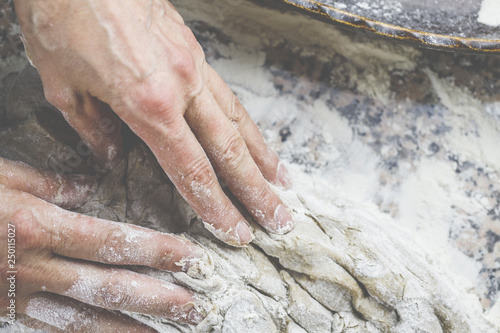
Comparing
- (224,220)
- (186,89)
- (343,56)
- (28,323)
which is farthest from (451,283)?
(28,323)

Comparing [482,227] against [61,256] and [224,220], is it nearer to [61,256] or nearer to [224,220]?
[224,220]

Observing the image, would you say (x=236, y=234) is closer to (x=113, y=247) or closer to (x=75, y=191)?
(x=113, y=247)

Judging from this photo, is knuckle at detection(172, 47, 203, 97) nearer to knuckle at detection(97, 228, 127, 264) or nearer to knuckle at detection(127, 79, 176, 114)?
knuckle at detection(127, 79, 176, 114)

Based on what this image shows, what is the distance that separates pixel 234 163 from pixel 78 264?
48 centimetres

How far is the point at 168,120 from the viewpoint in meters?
1.01

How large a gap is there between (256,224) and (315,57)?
2.36 feet

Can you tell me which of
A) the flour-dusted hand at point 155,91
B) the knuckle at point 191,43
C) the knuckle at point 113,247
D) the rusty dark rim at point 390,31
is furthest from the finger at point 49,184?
the rusty dark rim at point 390,31

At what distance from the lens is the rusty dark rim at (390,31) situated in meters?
1.27

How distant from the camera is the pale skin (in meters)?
0.97

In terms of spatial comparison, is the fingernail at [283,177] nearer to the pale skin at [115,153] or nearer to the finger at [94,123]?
the pale skin at [115,153]

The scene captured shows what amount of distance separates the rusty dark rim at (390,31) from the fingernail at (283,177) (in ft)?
1.56

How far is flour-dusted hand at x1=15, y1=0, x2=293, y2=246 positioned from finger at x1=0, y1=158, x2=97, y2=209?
141 millimetres

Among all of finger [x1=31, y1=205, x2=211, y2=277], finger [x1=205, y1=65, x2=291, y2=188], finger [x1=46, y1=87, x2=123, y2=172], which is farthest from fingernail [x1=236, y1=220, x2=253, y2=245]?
finger [x1=46, y1=87, x2=123, y2=172]

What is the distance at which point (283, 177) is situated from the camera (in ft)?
4.50
